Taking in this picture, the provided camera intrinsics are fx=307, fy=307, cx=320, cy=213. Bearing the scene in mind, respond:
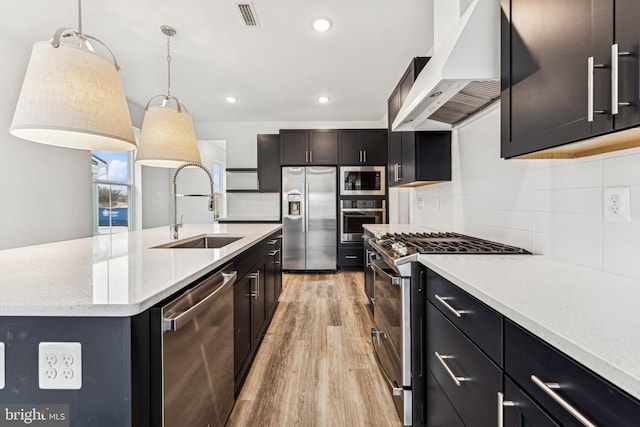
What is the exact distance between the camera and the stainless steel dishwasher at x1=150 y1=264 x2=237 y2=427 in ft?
2.86

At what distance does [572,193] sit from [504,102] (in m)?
0.47

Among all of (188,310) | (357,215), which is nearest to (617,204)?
(188,310)

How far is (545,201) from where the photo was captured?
1.42 metres

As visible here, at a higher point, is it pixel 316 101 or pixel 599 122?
pixel 316 101

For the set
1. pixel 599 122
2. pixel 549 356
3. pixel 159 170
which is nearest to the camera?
pixel 549 356

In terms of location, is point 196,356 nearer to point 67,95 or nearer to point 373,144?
point 67,95

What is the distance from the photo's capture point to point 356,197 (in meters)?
4.96

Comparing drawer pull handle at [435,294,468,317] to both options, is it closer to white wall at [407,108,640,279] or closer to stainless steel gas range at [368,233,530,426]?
stainless steel gas range at [368,233,530,426]

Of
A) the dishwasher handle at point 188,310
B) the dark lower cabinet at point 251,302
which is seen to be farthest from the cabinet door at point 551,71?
the dark lower cabinet at point 251,302

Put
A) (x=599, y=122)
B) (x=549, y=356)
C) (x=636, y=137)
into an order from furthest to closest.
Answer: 1. (x=636, y=137)
2. (x=599, y=122)
3. (x=549, y=356)

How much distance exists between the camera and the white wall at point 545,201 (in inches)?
41.7

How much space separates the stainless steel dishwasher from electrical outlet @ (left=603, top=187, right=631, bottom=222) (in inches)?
58.2

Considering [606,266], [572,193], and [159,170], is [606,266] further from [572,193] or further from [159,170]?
[159,170]

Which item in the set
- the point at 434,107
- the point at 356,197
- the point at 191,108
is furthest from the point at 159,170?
the point at 434,107
